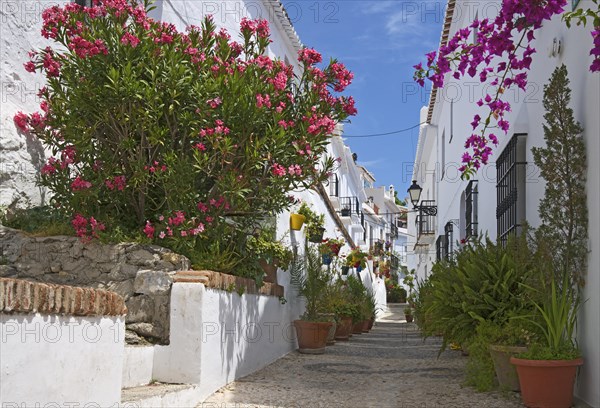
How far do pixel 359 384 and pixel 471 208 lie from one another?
6.13 meters

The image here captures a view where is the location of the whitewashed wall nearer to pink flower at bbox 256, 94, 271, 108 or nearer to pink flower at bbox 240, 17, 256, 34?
pink flower at bbox 240, 17, 256, 34

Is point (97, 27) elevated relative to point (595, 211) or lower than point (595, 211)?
elevated

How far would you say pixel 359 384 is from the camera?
7.20 metres

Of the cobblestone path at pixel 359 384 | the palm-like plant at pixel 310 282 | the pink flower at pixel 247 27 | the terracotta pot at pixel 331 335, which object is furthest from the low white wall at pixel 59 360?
the terracotta pot at pixel 331 335

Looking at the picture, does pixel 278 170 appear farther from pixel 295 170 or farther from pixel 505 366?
pixel 505 366

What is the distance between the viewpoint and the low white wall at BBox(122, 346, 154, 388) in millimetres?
5246

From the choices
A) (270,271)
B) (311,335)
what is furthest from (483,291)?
(311,335)

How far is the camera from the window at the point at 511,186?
25.9 ft

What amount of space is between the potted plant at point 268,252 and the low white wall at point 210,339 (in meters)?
0.46

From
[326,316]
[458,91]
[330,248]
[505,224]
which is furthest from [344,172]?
[505,224]

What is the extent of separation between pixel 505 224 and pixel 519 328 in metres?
2.96

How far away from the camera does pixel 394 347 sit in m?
11.7

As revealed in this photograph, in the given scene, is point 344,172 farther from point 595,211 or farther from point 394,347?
point 595,211

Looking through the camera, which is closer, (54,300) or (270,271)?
(54,300)
